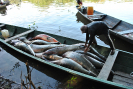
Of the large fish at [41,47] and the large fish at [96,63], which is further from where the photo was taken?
the large fish at [41,47]

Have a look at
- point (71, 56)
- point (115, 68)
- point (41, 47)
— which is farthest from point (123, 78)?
point (41, 47)

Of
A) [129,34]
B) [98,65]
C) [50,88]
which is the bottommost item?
[50,88]

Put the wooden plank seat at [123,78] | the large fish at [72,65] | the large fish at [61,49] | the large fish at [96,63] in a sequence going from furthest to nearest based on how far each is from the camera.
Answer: the large fish at [61,49], the large fish at [96,63], the large fish at [72,65], the wooden plank seat at [123,78]

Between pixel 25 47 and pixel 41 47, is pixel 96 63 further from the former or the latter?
pixel 25 47

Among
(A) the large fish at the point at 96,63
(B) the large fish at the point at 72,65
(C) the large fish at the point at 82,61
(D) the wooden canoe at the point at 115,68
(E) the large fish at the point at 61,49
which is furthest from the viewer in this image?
(E) the large fish at the point at 61,49

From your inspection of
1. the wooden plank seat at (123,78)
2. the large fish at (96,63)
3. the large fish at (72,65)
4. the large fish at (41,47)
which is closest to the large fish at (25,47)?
the large fish at (41,47)

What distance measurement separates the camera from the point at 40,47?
6172mm

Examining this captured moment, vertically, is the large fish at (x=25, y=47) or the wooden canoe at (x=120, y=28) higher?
the wooden canoe at (x=120, y=28)

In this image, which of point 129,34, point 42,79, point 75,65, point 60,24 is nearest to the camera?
point 75,65

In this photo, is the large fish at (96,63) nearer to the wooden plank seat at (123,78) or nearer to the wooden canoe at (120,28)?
the wooden plank seat at (123,78)

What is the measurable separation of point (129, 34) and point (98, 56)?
400 centimetres

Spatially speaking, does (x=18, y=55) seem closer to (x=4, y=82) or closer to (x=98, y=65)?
(x=4, y=82)

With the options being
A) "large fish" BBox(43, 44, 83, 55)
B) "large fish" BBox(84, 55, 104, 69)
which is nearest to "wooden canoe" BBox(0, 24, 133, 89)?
"large fish" BBox(84, 55, 104, 69)

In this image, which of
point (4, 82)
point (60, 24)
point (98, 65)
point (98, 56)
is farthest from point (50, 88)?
point (60, 24)
